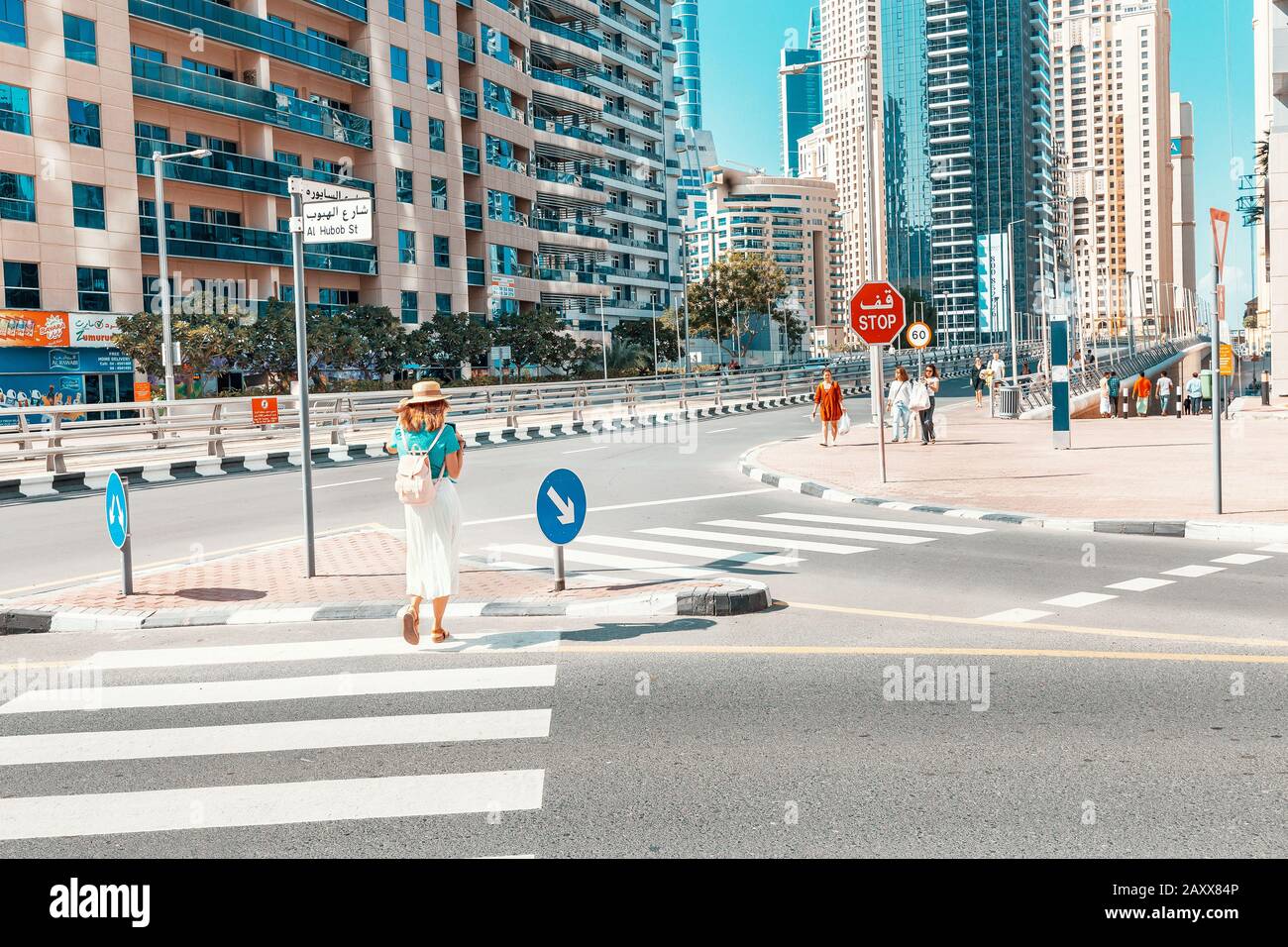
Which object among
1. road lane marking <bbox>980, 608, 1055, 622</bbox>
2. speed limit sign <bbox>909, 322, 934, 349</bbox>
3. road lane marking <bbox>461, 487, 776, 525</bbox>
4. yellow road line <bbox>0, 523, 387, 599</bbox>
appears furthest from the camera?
speed limit sign <bbox>909, 322, 934, 349</bbox>

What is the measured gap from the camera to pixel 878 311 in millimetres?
17906

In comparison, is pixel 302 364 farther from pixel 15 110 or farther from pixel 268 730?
pixel 15 110

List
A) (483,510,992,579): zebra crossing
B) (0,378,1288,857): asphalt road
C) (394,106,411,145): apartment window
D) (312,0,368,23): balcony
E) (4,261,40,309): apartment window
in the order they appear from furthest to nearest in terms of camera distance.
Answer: (394,106,411,145): apartment window → (312,0,368,23): balcony → (4,261,40,309): apartment window → (483,510,992,579): zebra crossing → (0,378,1288,857): asphalt road

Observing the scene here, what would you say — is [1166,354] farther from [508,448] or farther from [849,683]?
[849,683]

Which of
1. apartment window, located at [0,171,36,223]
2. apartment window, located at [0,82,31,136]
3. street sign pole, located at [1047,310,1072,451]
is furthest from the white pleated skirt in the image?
apartment window, located at [0,82,31,136]

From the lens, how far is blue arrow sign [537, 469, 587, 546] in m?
9.67

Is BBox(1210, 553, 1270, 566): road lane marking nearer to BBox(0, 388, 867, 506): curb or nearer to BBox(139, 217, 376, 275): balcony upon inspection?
BBox(0, 388, 867, 506): curb

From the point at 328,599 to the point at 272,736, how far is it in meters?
3.68

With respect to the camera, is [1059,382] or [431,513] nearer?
[431,513]

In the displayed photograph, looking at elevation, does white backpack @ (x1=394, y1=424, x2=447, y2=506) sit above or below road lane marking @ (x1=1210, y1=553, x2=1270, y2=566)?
above

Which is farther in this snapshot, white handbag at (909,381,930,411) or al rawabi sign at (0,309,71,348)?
al rawabi sign at (0,309,71,348)

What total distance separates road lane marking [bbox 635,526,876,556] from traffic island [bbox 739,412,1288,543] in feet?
9.18

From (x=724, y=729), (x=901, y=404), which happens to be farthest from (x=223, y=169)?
(x=724, y=729)

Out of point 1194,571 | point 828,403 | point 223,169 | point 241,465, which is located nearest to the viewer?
point 1194,571
